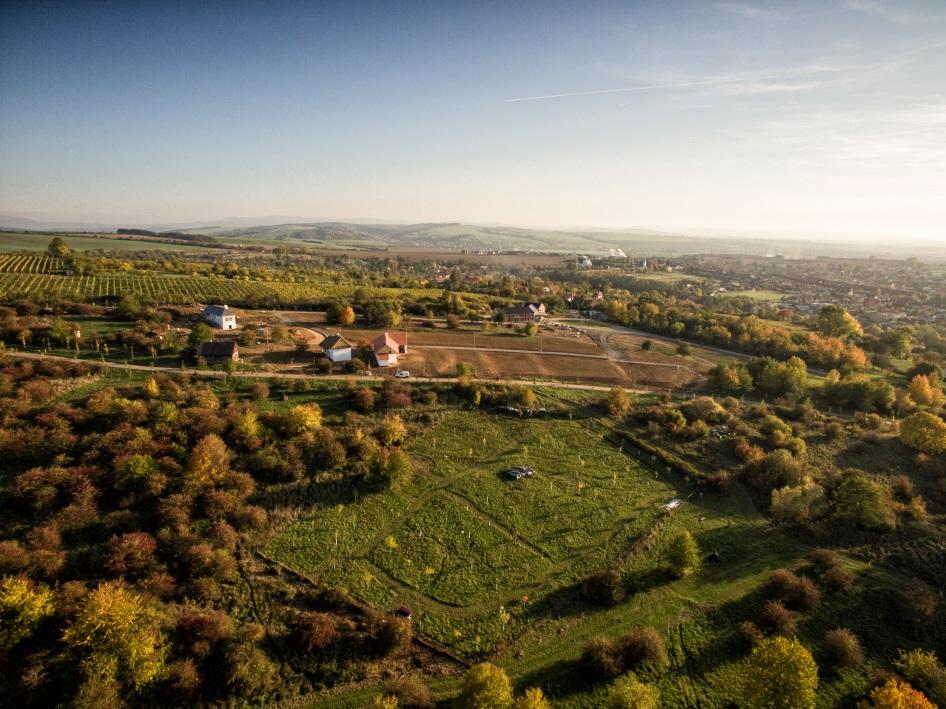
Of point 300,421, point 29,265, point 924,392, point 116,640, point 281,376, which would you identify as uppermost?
point 29,265

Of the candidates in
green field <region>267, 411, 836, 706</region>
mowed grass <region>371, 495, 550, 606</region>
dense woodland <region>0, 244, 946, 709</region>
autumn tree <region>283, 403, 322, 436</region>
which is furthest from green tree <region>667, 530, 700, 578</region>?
autumn tree <region>283, 403, 322, 436</region>

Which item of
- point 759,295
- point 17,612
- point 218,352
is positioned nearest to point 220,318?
point 218,352

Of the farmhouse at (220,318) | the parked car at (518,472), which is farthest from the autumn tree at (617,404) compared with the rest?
the farmhouse at (220,318)

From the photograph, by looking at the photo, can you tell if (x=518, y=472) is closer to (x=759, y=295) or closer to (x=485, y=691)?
(x=485, y=691)

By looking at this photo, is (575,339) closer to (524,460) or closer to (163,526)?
(524,460)

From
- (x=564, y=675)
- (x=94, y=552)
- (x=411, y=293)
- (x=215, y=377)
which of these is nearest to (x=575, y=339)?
(x=411, y=293)
